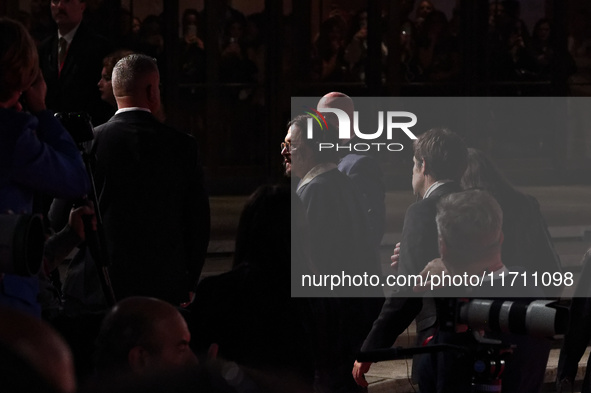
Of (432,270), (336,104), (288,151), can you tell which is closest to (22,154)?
(432,270)

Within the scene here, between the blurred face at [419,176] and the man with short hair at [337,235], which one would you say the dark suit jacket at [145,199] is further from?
the blurred face at [419,176]

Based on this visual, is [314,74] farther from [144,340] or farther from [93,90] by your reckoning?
[144,340]

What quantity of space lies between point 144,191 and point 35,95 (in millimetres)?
1406

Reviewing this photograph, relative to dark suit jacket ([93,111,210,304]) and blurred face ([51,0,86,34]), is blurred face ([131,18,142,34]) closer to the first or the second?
blurred face ([51,0,86,34])

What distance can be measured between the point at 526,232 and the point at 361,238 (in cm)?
76

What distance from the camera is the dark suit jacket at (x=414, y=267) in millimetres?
4859

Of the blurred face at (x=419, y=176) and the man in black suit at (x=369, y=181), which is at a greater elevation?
the blurred face at (x=419, y=176)

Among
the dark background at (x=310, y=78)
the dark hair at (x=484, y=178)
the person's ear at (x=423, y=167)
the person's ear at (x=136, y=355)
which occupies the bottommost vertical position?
the dark background at (x=310, y=78)

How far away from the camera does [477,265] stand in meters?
4.13

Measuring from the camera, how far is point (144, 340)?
9.41 feet

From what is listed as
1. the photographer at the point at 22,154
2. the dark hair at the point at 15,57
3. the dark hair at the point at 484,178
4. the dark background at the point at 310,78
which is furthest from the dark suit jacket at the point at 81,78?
the dark background at the point at 310,78

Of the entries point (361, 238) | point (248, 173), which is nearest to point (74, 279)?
point (361, 238)

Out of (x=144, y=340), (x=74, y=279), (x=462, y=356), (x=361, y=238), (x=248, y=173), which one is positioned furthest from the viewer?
(x=248, y=173)

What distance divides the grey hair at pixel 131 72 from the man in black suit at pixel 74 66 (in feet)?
7.06
